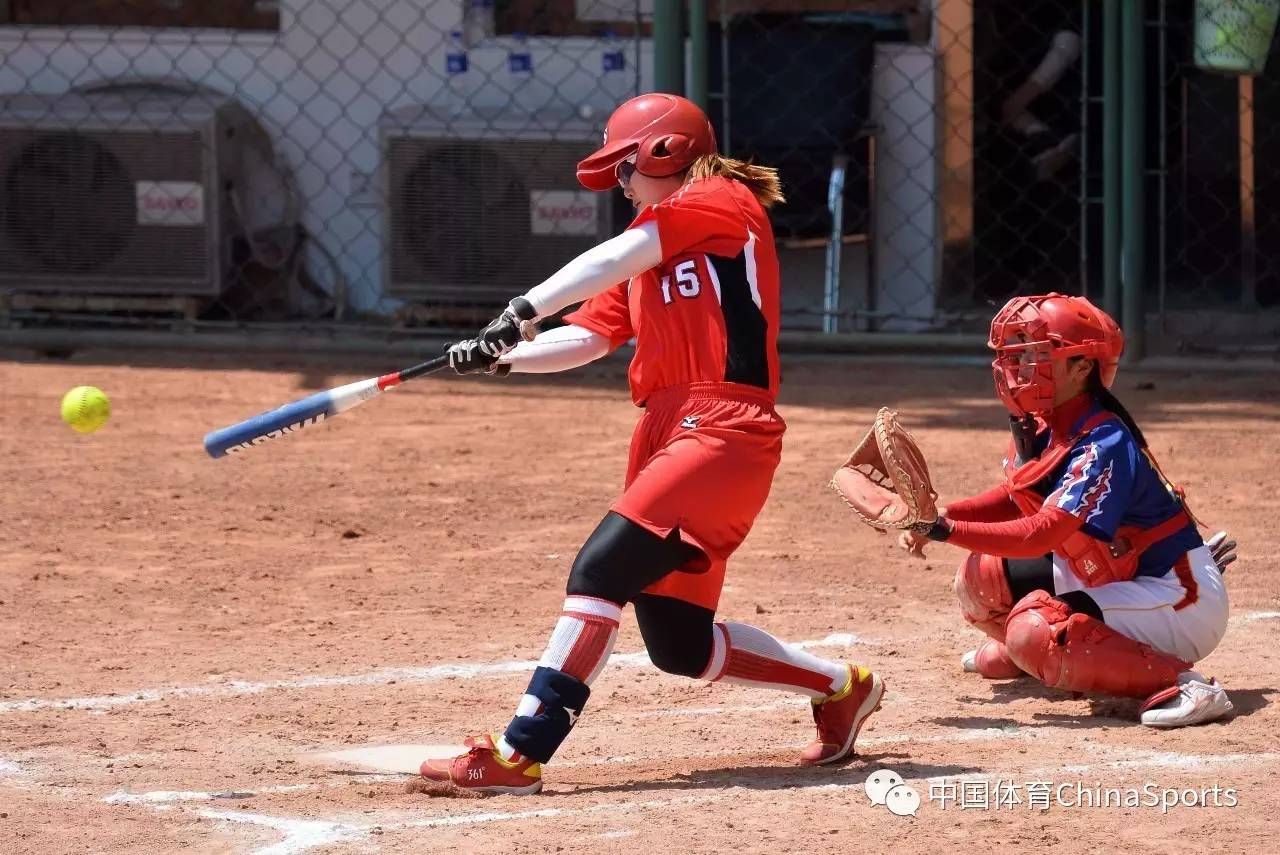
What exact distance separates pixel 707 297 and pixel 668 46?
4709mm

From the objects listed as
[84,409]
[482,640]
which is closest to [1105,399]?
[482,640]

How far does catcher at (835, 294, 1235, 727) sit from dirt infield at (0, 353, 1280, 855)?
134 mm

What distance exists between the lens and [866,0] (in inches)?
375

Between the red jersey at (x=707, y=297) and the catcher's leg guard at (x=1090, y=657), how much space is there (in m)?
0.88

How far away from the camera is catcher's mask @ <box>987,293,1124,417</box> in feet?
13.4

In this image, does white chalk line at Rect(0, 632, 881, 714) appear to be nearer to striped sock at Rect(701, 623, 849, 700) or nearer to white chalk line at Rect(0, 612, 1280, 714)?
white chalk line at Rect(0, 612, 1280, 714)

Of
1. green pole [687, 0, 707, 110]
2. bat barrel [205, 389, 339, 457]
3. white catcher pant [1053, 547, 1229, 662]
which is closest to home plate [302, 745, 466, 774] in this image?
bat barrel [205, 389, 339, 457]

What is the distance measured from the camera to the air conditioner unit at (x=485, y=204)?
29.3 ft

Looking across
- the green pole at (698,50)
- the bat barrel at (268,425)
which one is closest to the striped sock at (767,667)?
the bat barrel at (268,425)

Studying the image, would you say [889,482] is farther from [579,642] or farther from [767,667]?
[579,642]

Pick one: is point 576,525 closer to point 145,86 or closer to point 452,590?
point 452,590

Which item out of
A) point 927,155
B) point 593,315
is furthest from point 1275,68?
point 593,315

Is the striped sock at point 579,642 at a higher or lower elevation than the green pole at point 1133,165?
lower

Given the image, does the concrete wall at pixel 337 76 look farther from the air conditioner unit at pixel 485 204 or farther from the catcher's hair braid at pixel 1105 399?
the catcher's hair braid at pixel 1105 399
